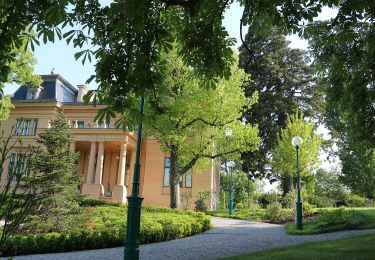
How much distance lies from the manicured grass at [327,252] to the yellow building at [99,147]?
20692 mm

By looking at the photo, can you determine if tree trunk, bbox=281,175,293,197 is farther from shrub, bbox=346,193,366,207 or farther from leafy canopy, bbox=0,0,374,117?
leafy canopy, bbox=0,0,374,117

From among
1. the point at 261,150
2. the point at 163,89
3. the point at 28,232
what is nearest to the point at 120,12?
the point at 163,89

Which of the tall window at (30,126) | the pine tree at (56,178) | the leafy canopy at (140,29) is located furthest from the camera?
the tall window at (30,126)

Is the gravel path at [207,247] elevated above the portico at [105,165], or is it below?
below

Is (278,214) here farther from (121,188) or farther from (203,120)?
(121,188)

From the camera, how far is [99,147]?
31344 mm

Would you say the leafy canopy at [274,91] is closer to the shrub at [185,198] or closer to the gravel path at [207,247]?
the shrub at [185,198]

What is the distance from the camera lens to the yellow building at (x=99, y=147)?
3144cm

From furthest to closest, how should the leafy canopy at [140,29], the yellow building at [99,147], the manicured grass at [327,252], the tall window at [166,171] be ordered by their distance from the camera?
the tall window at [166,171] → the yellow building at [99,147] → the manicured grass at [327,252] → the leafy canopy at [140,29]

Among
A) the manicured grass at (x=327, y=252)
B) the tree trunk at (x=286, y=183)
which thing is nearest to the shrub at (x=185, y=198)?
the tree trunk at (x=286, y=183)

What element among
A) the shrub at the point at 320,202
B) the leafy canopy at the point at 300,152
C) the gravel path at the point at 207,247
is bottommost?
the gravel path at the point at 207,247

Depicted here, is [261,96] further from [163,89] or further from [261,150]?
[163,89]

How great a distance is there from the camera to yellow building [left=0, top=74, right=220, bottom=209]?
103 feet

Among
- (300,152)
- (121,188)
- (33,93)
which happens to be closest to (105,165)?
(121,188)
